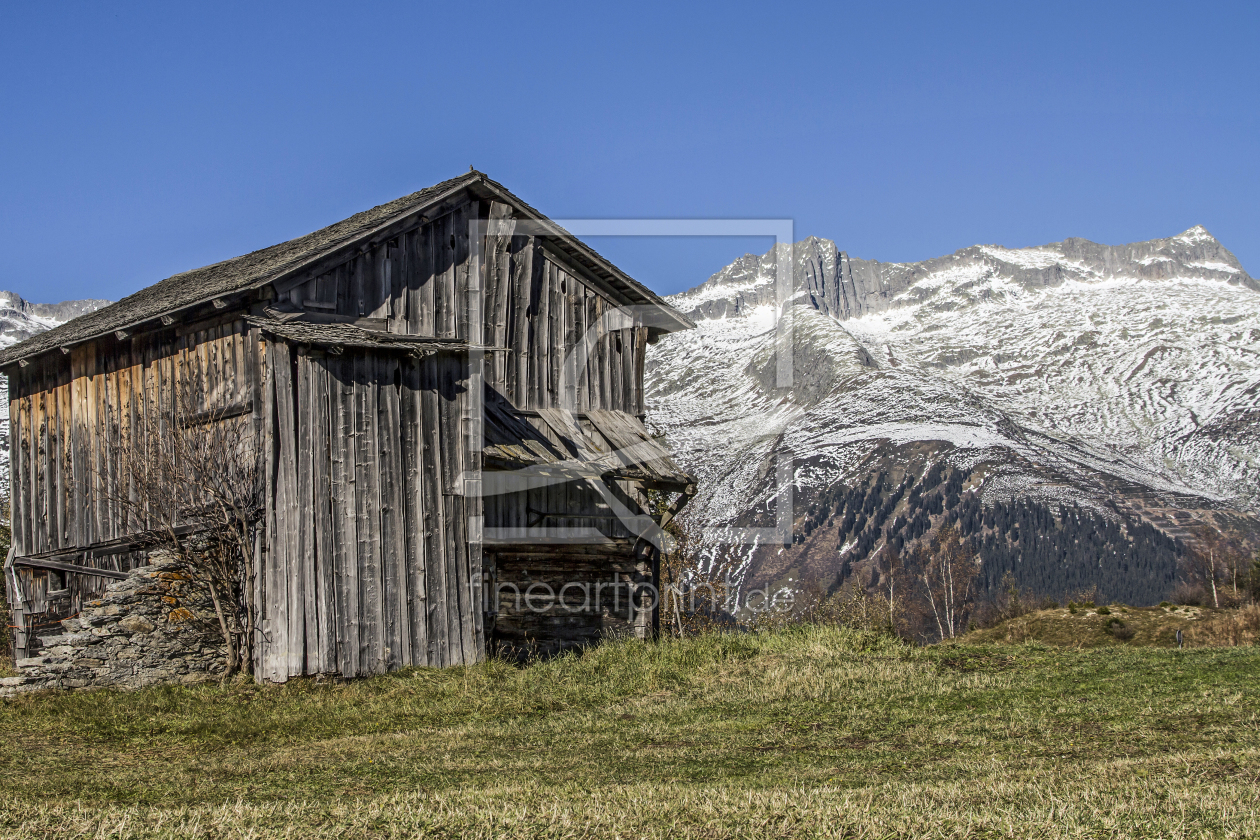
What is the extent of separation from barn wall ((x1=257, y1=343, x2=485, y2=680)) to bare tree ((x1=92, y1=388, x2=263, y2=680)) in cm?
48

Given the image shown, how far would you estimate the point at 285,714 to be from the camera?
51.1 ft

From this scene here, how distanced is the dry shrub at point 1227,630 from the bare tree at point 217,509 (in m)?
19.9

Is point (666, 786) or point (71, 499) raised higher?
point (71, 499)

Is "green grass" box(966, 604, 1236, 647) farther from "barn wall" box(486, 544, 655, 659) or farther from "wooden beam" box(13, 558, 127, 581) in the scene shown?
"wooden beam" box(13, 558, 127, 581)

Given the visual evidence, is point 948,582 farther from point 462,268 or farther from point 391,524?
point 391,524

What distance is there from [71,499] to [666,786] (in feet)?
53.7

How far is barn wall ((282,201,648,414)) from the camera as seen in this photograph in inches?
774

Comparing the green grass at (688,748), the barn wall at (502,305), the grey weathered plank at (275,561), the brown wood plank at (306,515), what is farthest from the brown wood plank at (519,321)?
the grey weathered plank at (275,561)

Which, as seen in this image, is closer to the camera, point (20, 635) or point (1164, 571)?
point (20, 635)

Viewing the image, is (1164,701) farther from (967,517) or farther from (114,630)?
(967,517)

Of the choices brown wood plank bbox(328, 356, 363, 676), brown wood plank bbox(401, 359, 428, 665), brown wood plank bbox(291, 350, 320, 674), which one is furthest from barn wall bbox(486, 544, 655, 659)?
brown wood plank bbox(291, 350, 320, 674)

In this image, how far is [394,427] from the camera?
18.5 meters

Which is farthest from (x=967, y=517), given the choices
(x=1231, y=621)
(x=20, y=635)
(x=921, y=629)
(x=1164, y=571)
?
(x=20, y=635)

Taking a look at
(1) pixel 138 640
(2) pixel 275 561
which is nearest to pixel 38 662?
(1) pixel 138 640
